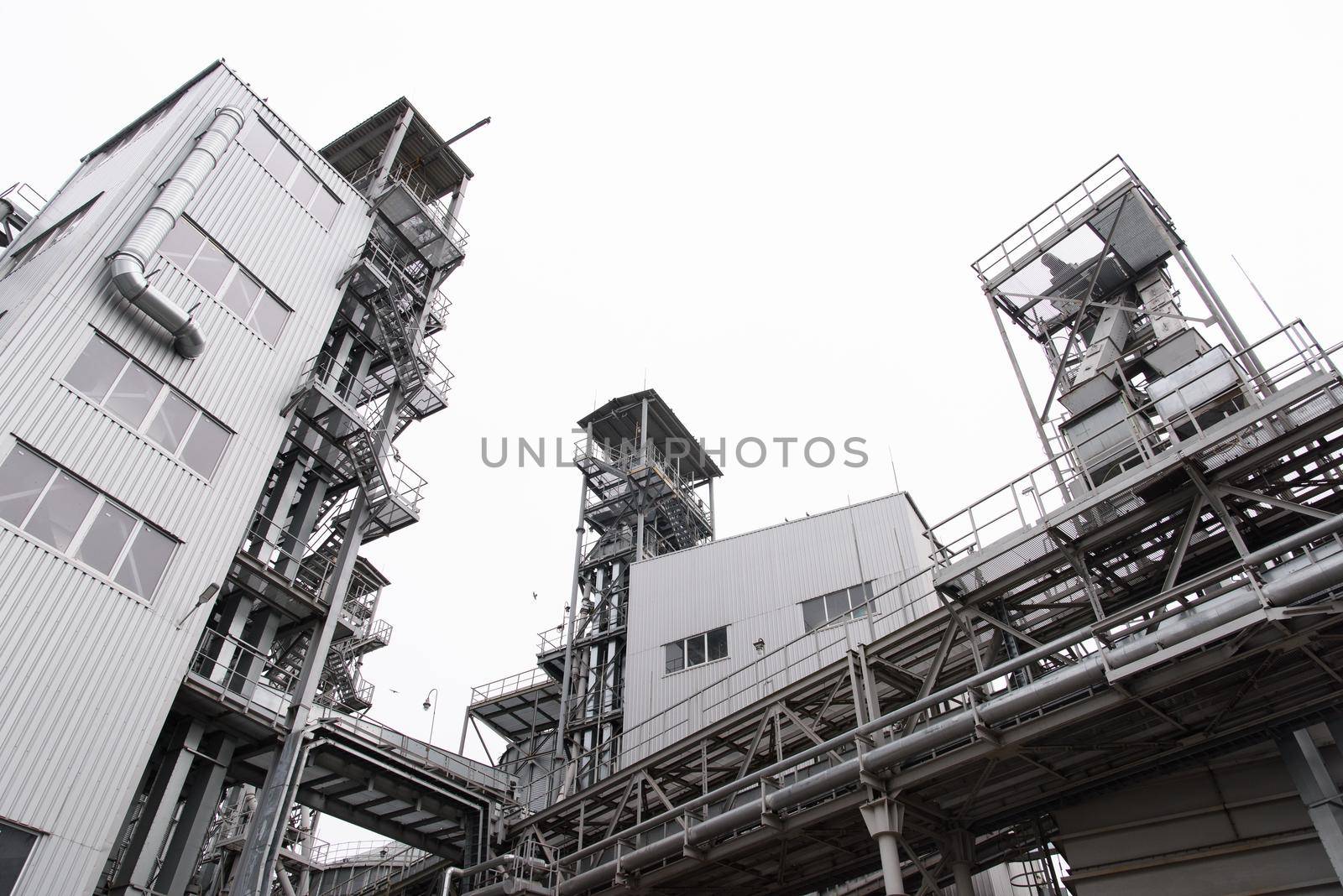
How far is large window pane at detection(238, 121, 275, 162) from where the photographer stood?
2528cm

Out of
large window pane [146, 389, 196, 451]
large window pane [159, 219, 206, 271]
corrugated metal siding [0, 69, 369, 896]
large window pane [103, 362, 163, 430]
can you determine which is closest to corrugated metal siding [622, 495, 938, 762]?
corrugated metal siding [0, 69, 369, 896]

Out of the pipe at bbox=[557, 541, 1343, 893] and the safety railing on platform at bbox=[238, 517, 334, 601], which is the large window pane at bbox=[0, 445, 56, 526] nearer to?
the safety railing on platform at bbox=[238, 517, 334, 601]

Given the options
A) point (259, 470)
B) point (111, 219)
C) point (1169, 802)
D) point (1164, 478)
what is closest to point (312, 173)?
point (111, 219)

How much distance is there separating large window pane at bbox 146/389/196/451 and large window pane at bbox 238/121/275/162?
8945 millimetres

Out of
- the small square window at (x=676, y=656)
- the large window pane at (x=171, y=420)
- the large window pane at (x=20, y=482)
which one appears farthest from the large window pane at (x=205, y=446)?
the small square window at (x=676, y=656)

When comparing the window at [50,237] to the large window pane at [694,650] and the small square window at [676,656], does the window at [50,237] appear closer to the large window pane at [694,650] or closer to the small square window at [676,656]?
the small square window at [676,656]

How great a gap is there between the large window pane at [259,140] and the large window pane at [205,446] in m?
9.12

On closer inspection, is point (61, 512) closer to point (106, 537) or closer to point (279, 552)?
point (106, 537)

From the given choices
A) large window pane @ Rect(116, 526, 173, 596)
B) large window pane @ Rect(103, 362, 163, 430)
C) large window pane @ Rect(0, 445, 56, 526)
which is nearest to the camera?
large window pane @ Rect(0, 445, 56, 526)

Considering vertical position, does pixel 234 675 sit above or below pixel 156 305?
below

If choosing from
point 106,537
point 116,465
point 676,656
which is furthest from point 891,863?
point 116,465

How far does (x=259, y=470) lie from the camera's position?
854 inches

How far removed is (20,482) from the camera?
16688 mm

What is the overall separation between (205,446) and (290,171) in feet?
33.0
